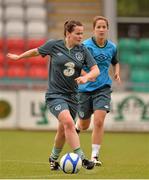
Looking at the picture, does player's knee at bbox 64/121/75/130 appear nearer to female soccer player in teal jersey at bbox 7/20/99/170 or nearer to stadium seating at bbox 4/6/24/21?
female soccer player in teal jersey at bbox 7/20/99/170

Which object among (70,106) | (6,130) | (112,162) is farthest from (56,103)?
(6,130)

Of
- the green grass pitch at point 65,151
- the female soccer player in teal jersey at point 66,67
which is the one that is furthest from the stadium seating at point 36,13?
the female soccer player in teal jersey at point 66,67

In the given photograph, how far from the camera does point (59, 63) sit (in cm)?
1045

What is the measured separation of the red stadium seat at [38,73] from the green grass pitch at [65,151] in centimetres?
380

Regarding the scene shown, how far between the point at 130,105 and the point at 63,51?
11.1 m

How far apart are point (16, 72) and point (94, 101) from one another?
1269 cm

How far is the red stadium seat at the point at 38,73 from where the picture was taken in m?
24.3

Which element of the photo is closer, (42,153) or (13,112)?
(42,153)

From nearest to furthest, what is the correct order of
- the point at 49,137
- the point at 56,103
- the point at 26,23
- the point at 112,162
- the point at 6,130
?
1. the point at 56,103
2. the point at 112,162
3. the point at 49,137
4. the point at 6,130
5. the point at 26,23

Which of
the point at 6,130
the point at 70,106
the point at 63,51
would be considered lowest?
the point at 6,130

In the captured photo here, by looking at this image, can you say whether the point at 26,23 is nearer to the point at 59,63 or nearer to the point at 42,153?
the point at 42,153

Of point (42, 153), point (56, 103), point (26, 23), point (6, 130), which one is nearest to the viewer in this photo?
point (56, 103)

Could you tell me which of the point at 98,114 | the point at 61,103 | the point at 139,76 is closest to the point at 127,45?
the point at 139,76

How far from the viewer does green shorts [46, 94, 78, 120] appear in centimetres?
1031
